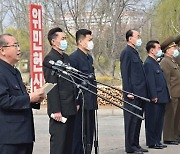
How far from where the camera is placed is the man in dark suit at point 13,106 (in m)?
4.66

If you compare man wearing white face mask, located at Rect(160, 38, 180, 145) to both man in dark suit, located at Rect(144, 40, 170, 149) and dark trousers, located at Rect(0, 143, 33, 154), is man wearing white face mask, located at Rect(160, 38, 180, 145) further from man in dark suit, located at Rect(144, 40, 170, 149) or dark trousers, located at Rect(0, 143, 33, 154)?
dark trousers, located at Rect(0, 143, 33, 154)

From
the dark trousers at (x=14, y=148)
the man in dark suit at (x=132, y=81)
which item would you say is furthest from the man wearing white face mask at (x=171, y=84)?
the dark trousers at (x=14, y=148)

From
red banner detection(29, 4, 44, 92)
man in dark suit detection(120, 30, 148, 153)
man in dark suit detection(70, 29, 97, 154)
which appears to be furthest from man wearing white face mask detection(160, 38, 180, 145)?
red banner detection(29, 4, 44, 92)

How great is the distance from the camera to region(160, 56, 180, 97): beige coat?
29.7 ft

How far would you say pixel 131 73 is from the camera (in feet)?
26.3

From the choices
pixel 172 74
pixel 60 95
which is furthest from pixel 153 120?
pixel 60 95

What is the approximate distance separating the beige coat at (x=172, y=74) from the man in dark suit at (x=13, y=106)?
466 centimetres

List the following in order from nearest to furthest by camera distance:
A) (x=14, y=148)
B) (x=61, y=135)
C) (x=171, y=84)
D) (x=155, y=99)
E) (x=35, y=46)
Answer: (x=14, y=148), (x=61, y=135), (x=155, y=99), (x=171, y=84), (x=35, y=46)

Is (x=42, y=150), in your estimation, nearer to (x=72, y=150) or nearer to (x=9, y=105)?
(x=72, y=150)

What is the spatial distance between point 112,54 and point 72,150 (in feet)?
44.1

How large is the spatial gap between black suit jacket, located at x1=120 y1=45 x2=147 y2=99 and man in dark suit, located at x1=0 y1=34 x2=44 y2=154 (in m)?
3.32

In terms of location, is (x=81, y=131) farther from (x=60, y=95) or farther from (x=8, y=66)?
(x=8, y=66)

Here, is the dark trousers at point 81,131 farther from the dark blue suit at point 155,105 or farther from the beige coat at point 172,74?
the beige coat at point 172,74

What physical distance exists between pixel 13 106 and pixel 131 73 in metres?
3.65
